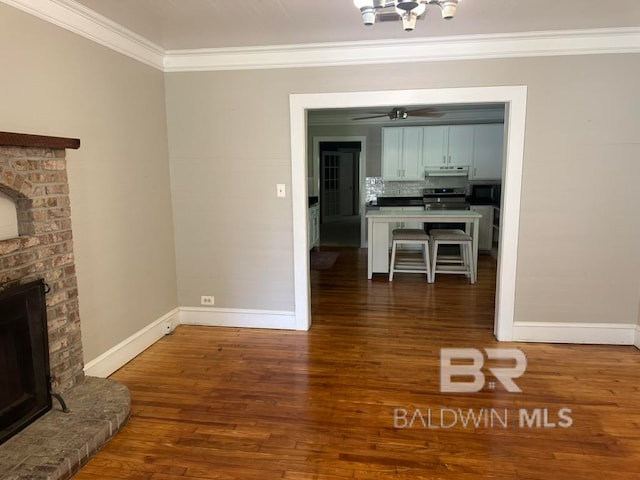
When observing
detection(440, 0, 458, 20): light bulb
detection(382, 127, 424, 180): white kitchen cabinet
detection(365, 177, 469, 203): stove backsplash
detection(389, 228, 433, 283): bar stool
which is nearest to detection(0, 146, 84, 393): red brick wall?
detection(440, 0, 458, 20): light bulb

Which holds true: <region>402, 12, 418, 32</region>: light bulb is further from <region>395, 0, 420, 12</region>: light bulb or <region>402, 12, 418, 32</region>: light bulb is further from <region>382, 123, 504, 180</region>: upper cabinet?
<region>382, 123, 504, 180</region>: upper cabinet

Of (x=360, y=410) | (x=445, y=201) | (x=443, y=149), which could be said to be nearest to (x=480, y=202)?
(x=445, y=201)

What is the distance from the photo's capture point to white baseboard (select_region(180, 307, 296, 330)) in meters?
3.92

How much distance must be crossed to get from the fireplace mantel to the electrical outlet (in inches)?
72.4

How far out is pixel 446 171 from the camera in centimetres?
726

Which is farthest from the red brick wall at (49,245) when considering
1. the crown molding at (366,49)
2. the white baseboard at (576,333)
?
the white baseboard at (576,333)

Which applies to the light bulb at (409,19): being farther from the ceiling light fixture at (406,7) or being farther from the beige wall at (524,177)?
the beige wall at (524,177)

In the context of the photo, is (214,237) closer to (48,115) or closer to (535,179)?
(48,115)

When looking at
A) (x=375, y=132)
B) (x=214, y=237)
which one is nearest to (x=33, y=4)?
(x=214, y=237)

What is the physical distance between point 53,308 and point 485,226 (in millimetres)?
6262

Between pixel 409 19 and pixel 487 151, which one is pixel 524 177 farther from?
pixel 487 151

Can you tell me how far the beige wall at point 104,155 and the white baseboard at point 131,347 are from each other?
5 centimetres

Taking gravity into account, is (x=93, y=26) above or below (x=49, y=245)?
above

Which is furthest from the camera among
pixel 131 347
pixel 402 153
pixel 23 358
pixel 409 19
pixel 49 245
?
pixel 402 153
